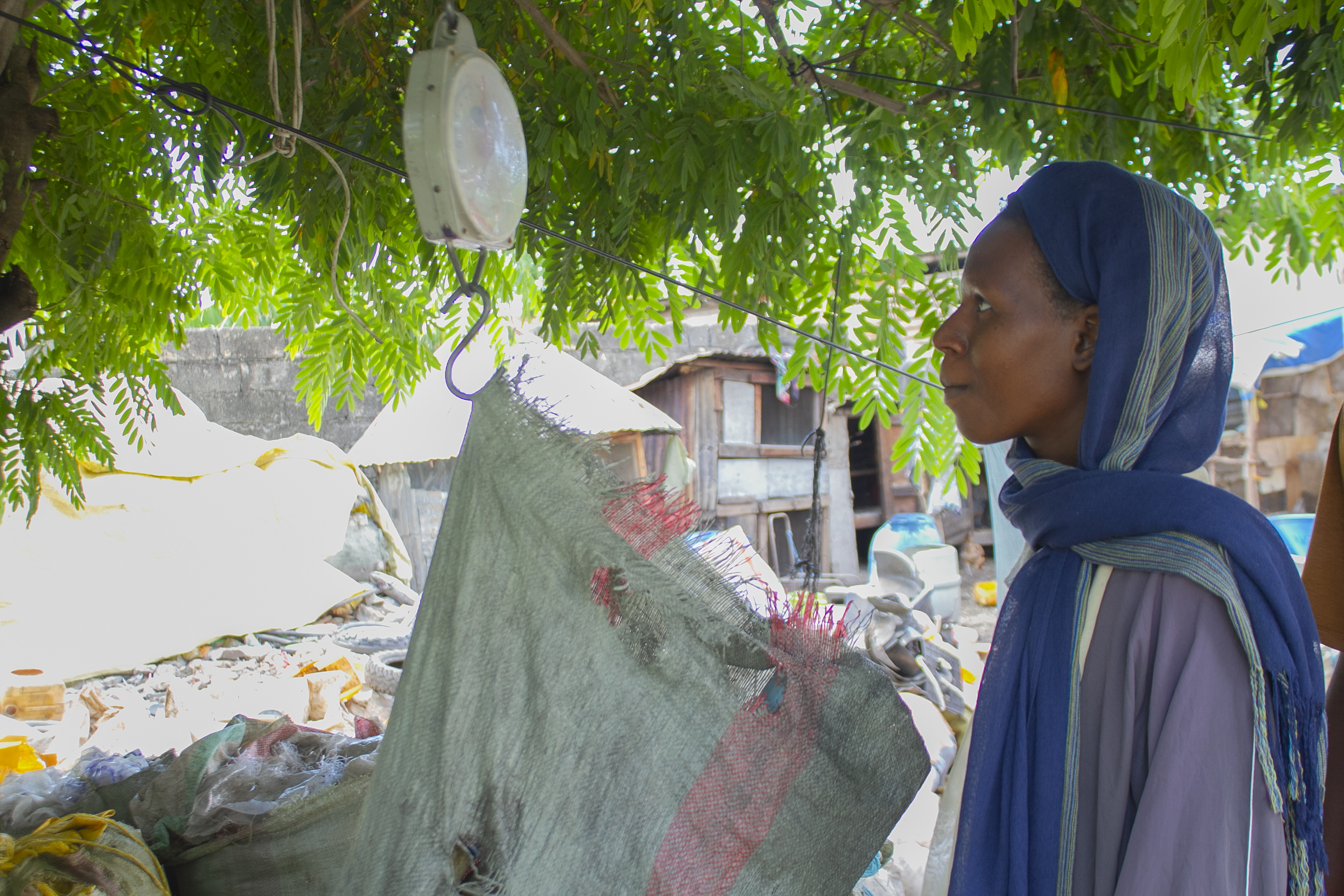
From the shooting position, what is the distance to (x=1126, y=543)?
3.20 ft

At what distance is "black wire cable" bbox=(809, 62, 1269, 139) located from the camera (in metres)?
2.04

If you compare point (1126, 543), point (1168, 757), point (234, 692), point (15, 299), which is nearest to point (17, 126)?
point (15, 299)

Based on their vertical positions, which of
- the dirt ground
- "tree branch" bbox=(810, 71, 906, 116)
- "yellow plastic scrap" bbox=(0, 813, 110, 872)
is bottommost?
the dirt ground

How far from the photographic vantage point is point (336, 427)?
11.9 metres

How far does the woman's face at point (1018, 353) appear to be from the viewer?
107 cm

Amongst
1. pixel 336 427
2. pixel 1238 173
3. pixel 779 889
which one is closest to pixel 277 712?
pixel 779 889

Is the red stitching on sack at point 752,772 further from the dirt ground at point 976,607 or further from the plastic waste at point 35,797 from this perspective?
the dirt ground at point 976,607

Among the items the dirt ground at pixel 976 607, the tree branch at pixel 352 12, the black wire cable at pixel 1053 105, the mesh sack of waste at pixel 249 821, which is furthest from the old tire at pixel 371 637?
the black wire cable at pixel 1053 105

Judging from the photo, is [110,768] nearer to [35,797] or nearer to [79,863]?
[35,797]

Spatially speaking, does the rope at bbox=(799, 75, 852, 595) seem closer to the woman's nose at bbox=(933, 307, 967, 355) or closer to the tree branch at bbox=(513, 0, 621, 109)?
the tree branch at bbox=(513, 0, 621, 109)

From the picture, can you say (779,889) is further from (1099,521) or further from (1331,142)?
(1331,142)

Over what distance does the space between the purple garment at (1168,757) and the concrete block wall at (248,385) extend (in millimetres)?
11245

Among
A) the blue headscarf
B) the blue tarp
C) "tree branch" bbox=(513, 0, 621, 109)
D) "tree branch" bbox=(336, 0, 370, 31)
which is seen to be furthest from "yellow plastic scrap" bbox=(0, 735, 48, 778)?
the blue tarp

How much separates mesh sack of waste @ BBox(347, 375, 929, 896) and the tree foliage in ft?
4.13
